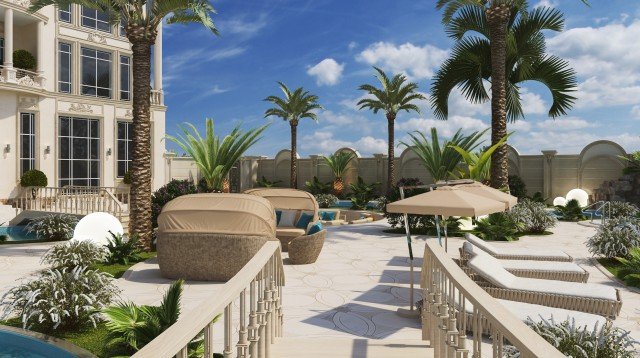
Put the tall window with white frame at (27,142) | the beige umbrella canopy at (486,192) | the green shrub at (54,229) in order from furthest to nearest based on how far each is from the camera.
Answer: the tall window with white frame at (27,142), the green shrub at (54,229), the beige umbrella canopy at (486,192)

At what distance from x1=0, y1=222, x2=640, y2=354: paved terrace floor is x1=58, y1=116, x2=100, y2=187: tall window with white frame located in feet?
40.8

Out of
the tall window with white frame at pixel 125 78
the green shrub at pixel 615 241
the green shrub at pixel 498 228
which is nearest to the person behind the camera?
the green shrub at pixel 615 241

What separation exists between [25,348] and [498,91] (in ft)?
47.9

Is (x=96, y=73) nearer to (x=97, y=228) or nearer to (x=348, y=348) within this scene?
(x=97, y=228)

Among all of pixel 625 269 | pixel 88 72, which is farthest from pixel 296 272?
pixel 88 72

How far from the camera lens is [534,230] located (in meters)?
15.3

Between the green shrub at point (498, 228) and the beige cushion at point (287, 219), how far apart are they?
574 centimetres

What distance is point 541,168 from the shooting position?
26.0 m

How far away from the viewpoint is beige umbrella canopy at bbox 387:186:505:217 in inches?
234

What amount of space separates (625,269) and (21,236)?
763 inches

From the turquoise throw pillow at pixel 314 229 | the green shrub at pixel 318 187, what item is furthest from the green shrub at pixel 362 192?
the turquoise throw pillow at pixel 314 229

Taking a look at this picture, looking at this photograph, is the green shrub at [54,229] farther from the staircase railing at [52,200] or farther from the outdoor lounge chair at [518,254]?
the outdoor lounge chair at [518,254]

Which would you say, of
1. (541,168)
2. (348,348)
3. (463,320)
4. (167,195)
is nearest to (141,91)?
(167,195)

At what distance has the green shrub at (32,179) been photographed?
22.0 m
